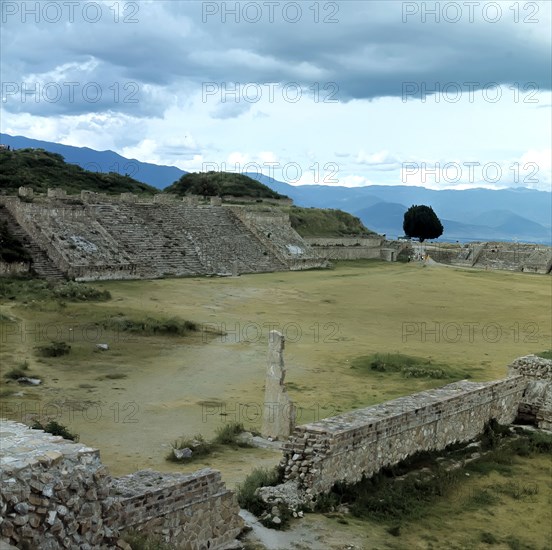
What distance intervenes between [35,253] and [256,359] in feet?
66.3

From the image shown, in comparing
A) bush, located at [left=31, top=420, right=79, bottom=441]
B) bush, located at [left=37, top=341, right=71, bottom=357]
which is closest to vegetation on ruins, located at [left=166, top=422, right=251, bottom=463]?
bush, located at [left=31, top=420, right=79, bottom=441]

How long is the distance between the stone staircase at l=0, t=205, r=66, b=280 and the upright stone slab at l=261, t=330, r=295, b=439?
79.7 feet

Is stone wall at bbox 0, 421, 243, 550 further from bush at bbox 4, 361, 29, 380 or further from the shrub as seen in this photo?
bush at bbox 4, 361, 29, 380

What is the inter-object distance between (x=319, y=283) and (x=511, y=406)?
27.1 meters

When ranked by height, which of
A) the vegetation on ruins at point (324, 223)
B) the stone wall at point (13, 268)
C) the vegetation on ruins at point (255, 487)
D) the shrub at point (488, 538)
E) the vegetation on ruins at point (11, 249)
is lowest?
the shrub at point (488, 538)

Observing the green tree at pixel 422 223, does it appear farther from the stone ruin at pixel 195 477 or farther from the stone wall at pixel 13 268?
the stone ruin at pixel 195 477

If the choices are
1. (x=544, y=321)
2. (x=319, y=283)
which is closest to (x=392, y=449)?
(x=544, y=321)

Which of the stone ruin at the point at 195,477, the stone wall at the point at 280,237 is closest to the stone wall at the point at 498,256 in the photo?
the stone wall at the point at 280,237

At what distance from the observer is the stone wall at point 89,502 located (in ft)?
23.1

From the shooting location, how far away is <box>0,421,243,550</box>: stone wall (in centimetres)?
705

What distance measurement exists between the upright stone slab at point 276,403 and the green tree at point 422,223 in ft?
220

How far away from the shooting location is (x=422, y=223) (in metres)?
80.9

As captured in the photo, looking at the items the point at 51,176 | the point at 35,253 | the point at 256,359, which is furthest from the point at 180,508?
the point at 51,176

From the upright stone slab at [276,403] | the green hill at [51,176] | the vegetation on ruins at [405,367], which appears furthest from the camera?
the green hill at [51,176]
